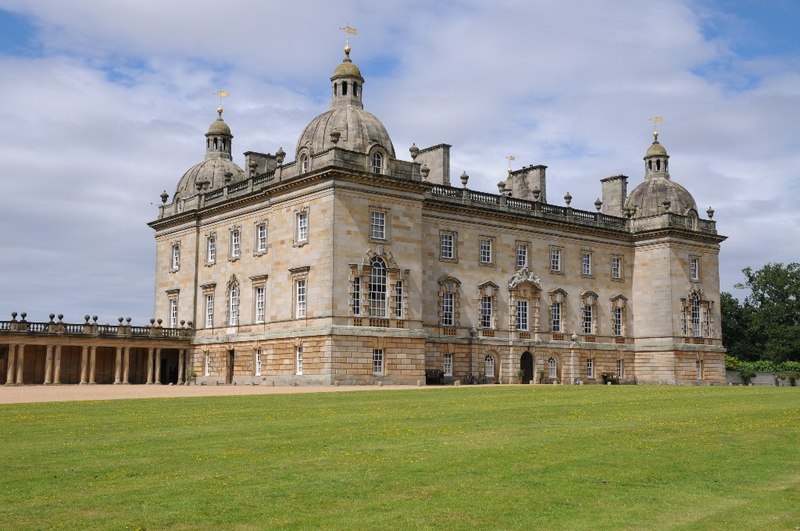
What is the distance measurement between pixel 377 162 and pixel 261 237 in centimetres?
855

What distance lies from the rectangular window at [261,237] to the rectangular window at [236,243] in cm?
228

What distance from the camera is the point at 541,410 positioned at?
81.1ft

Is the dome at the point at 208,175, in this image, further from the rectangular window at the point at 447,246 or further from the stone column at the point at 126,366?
the rectangular window at the point at 447,246

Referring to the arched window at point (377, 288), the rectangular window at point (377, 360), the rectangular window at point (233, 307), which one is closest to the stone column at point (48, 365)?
the rectangular window at point (233, 307)

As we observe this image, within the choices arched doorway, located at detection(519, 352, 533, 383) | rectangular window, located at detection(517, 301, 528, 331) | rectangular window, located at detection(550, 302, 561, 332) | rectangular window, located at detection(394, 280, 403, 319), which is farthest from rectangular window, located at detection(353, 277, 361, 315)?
rectangular window, located at detection(550, 302, 561, 332)

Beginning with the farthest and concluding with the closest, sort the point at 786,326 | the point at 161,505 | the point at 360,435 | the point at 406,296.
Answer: the point at 786,326
the point at 406,296
the point at 360,435
the point at 161,505

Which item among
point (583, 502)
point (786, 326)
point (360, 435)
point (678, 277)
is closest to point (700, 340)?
point (678, 277)

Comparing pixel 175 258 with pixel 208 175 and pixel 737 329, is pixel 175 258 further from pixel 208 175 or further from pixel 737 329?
pixel 737 329

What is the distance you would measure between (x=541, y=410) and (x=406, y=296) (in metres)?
23.7

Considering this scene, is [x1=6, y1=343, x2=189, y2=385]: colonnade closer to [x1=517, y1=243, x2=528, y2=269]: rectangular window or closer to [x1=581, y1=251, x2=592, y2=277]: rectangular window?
[x1=517, y1=243, x2=528, y2=269]: rectangular window

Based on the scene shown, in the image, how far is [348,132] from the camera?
48.5 m

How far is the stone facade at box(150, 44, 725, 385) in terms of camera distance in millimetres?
46750

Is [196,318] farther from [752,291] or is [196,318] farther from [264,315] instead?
[752,291]

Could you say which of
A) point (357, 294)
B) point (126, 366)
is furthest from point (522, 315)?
point (126, 366)
